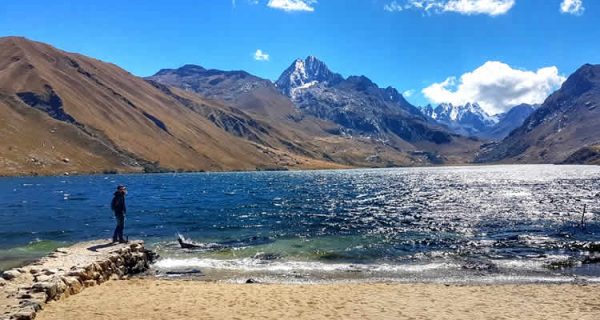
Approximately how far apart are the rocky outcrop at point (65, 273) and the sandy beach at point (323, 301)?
69 centimetres

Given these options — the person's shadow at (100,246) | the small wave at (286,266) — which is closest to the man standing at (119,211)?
the person's shadow at (100,246)

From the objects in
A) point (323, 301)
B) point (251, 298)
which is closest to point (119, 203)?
point (251, 298)

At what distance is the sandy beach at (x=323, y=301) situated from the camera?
68.8ft

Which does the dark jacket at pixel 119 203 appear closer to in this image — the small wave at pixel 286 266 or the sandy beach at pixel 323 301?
the small wave at pixel 286 266

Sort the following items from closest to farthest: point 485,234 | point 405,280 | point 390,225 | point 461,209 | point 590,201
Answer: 1. point 405,280
2. point 485,234
3. point 390,225
4. point 461,209
5. point 590,201

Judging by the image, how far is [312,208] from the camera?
8325 centimetres

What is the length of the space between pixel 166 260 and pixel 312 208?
46357 mm

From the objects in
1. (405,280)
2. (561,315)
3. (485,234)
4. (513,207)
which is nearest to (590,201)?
(513,207)

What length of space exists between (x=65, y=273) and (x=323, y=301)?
14484mm

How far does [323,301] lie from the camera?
2389 centimetres

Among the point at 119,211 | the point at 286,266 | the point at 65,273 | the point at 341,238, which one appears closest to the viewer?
the point at 65,273

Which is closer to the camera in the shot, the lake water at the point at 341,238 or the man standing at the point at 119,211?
the lake water at the point at 341,238

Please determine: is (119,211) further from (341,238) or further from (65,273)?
(341,238)

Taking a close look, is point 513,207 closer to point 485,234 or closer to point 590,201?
point 590,201
